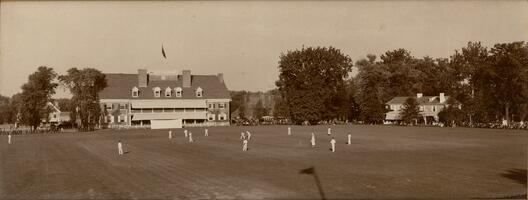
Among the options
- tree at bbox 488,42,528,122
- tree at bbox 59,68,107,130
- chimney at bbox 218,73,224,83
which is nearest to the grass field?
tree at bbox 488,42,528,122

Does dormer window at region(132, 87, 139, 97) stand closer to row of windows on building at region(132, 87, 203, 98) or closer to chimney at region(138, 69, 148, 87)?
row of windows on building at region(132, 87, 203, 98)

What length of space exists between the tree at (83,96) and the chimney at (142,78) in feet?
32.9

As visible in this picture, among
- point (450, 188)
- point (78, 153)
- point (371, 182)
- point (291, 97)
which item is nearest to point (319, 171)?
point (371, 182)

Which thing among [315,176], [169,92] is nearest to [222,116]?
[169,92]

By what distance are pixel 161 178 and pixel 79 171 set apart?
214 inches

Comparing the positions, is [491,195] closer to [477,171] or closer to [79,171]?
[477,171]

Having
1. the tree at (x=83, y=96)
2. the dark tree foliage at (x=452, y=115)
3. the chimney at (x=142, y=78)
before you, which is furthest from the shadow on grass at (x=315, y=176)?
the chimney at (x=142, y=78)

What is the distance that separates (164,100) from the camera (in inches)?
3622

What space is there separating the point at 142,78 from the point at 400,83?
53.9 m

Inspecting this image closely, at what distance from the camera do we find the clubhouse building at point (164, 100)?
8912 centimetres

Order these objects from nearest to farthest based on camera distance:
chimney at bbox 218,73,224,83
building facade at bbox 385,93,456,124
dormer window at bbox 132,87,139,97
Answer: dormer window at bbox 132,87,139,97
building facade at bbox 385,93,456,124
chimney at bbox 218,73,224,83

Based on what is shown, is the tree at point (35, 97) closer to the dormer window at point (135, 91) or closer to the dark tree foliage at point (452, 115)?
the dormer window at point (135, 91)

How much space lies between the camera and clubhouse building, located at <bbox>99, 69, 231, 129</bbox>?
89125mm

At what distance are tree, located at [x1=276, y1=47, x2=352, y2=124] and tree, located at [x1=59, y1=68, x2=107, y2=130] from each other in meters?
33.0
